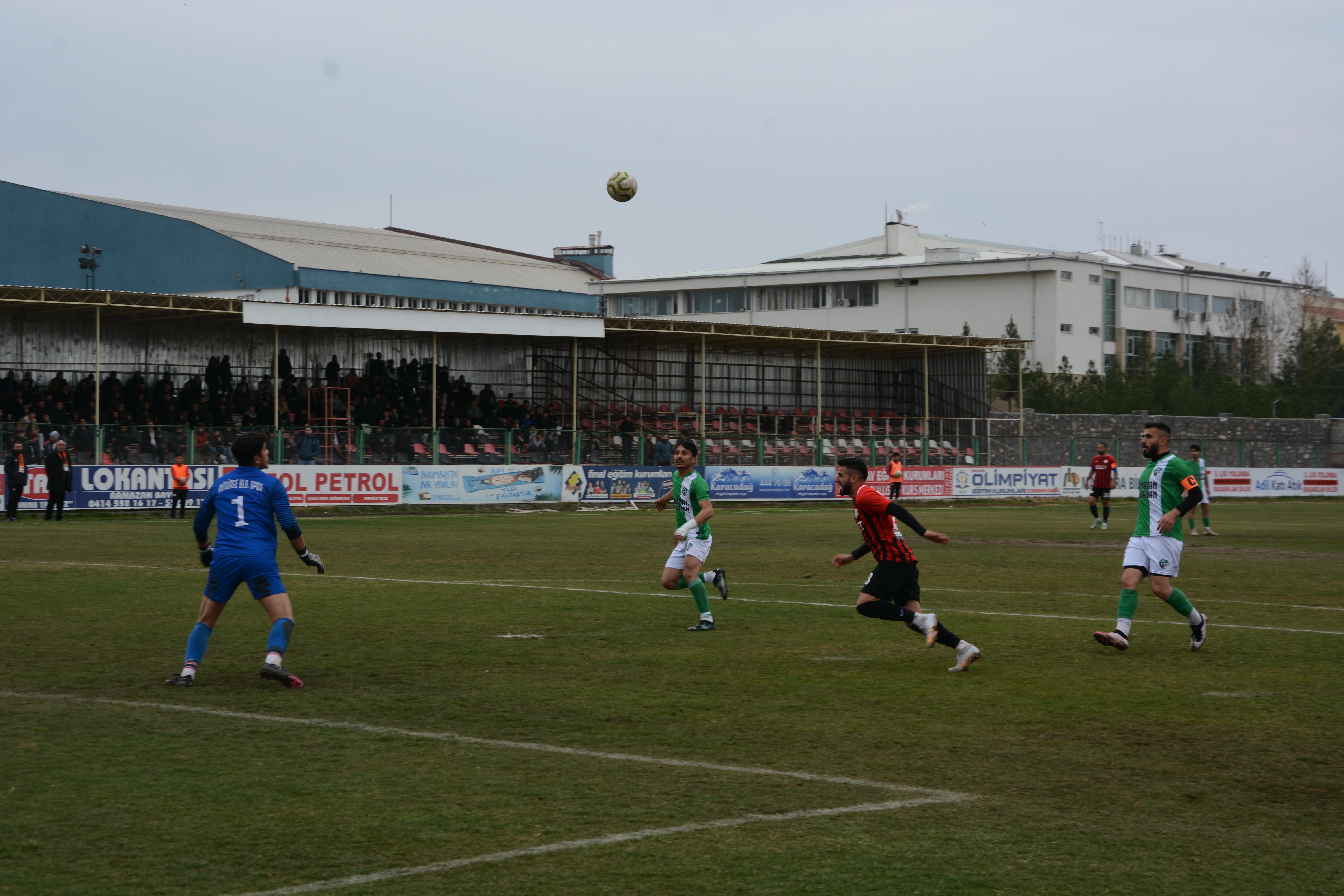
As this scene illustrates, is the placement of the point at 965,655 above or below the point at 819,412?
below

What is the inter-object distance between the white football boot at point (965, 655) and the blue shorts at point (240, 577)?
520cm

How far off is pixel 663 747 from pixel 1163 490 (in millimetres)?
6120

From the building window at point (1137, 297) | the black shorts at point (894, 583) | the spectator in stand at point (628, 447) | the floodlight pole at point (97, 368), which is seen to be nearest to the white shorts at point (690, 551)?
the black shorts at point (894, 583)

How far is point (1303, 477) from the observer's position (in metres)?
55.4

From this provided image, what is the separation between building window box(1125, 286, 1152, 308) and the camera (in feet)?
283

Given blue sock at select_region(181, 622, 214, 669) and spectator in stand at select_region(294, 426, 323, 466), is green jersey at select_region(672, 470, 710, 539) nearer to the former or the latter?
blue sock at select_region(181, 622, 214, 669)

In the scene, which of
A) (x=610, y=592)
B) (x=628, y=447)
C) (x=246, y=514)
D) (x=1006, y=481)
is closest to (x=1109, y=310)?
(x=1006, y=481)

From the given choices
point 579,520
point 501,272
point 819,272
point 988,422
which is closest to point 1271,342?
point 819,272

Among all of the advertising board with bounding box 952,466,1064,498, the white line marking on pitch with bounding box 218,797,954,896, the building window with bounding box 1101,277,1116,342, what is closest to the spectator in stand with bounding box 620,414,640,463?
the advertising board with bounding box 952,466,1064,498

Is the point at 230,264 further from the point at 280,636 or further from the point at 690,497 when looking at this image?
the point at 280,636

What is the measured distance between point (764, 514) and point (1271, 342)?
7089 cm

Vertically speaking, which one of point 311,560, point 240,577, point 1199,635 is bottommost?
point 1199,635

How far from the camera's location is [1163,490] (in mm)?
11820

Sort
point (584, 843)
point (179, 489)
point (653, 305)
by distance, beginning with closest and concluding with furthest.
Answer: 1. point (584, 843)
2. point (179, 489)
3. point (653, 305)
